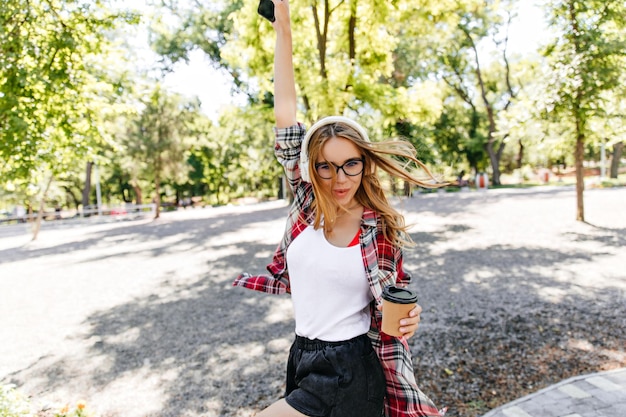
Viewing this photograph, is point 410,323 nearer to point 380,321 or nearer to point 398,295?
point 398,295

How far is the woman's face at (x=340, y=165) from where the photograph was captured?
6.03 feet

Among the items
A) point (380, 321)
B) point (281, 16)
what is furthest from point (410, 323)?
point (281, 16)

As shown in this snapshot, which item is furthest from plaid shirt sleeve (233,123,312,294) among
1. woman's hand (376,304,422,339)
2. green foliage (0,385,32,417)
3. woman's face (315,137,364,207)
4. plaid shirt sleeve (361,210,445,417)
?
green foliage (0,385,32,417)

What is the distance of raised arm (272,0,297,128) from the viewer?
6.59 ft

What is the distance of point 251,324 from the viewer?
6.05 metres

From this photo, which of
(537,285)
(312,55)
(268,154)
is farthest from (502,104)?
(537,285)

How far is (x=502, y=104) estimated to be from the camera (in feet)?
125

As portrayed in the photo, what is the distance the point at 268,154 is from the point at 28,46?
2352cm

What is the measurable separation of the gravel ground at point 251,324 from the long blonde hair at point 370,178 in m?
0.37

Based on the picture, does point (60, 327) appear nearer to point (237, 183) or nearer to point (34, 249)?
point (34, 249)

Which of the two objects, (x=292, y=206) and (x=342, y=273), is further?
(x=292, y=206)

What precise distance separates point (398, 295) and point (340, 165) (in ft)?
2.02

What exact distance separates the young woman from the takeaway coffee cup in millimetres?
78

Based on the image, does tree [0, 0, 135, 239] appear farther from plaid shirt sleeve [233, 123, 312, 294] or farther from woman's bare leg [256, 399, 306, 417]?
woman's bare leg [256, 399, 306, 417]
